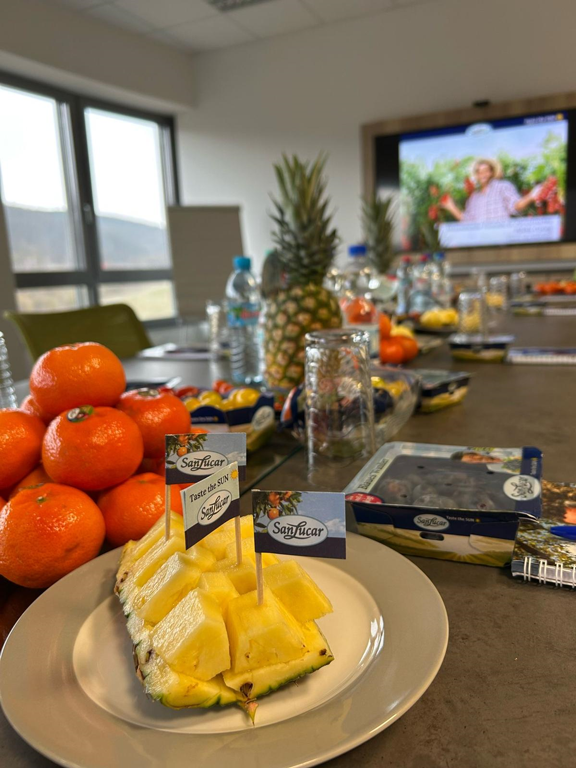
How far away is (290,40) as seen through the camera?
521cm

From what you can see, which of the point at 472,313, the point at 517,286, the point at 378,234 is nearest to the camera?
the point at 472,313

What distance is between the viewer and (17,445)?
2.07 feet

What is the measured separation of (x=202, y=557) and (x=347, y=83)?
5.50 meters

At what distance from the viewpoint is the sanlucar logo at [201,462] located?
0.50 meters

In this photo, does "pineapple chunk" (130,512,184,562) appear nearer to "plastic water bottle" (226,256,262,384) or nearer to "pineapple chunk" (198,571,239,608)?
"pineapple chunk" (198,571,239,608)

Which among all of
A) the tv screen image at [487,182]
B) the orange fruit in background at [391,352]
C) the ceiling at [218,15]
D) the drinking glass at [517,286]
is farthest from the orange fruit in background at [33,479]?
the ceiling at [218,15]

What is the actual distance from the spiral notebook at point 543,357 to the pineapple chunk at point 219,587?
4.44 ft

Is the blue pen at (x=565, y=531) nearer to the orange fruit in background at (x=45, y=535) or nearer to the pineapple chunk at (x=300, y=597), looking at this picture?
the pineapple chunk at (x=300, y=597)

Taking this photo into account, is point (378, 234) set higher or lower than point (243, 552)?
higher

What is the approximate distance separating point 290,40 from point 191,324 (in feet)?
9.07

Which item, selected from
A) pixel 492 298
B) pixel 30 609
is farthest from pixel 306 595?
pixel 492 298

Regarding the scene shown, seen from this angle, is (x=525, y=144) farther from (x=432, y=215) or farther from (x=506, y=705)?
(x=506, y=705)

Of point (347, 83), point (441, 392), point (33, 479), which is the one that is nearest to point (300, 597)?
point (33, 479)

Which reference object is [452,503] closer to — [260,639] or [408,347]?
[260,639]
